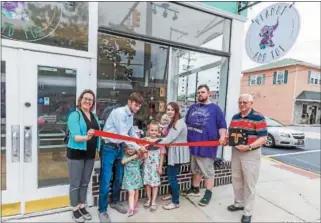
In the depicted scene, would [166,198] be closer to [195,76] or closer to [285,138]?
[195,76]

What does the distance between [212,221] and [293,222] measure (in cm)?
111

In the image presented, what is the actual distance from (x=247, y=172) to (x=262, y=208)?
3.13ft

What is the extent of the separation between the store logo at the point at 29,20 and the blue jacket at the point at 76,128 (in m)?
1.16

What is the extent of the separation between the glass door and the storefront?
12 mm

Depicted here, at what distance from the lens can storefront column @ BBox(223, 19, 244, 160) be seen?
13.9 ft

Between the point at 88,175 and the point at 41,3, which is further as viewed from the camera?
the point at 41,3

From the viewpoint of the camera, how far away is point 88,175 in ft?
9.05

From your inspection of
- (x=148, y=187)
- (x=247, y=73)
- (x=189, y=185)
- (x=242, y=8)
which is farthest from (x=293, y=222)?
(x=247, y=73)

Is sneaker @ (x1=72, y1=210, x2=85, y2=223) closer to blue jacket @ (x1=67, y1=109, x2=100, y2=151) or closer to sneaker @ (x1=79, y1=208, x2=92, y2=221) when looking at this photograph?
sneaker @ (x1=79, y1=208, x2=92, y2=221)

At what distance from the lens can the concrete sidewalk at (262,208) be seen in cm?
295

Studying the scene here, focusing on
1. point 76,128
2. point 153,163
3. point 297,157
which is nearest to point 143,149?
point 153,163

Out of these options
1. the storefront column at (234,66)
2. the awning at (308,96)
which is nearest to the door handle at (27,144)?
the storefront column at (234,66)

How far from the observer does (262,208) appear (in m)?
3.42

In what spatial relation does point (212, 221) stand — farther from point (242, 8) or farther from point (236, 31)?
point (242, 8)
